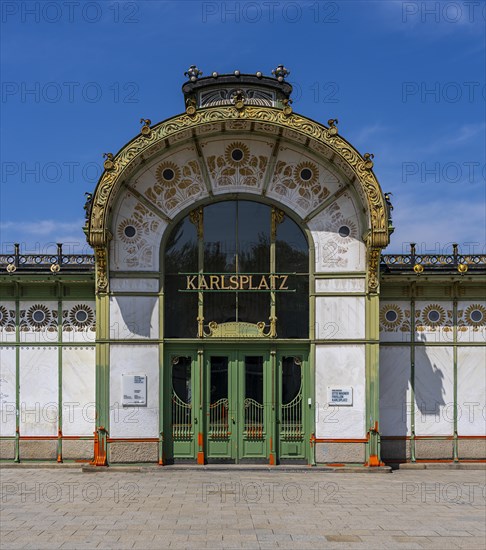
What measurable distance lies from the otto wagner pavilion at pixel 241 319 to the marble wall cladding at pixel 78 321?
0.05 m

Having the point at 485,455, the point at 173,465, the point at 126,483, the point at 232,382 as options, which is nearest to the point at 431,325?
the point at 485,455

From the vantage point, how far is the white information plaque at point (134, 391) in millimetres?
19234

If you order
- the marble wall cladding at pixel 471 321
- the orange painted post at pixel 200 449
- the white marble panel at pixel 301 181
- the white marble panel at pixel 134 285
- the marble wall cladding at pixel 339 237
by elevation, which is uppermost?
the white marble panel at pixel 301 181

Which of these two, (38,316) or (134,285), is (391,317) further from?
(38,316)

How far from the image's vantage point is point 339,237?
19703mm

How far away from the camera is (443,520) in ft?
44.2

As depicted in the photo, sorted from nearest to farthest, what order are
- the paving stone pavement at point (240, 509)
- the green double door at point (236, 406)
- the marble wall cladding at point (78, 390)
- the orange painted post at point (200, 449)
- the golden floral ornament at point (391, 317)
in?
the paving stone pavement at point (240, 509) → the orange painted post at point (200, 449) → the green double door at point (236, 406) → the marble wall cladding at point (78, 390) → the golden floral ornament at point (391, 317)

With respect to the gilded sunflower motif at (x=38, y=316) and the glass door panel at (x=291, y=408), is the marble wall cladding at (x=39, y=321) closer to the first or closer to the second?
the gilded sunflower motif at (x=38, y=316)

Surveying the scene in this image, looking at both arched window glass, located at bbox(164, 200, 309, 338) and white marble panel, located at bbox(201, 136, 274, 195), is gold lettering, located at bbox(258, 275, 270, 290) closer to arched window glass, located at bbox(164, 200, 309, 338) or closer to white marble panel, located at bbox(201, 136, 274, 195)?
arched window glass, located at bbox(164, 200, 309, 338)

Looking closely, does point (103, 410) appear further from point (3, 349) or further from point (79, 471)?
point (3, 349)

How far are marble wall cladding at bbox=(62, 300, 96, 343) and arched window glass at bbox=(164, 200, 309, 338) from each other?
6.82ft

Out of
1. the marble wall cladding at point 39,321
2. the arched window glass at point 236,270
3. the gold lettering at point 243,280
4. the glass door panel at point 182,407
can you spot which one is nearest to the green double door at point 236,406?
the glass door panel at point 182,407

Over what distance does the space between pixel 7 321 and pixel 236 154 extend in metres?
7.31

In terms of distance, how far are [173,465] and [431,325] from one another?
7496 mm
